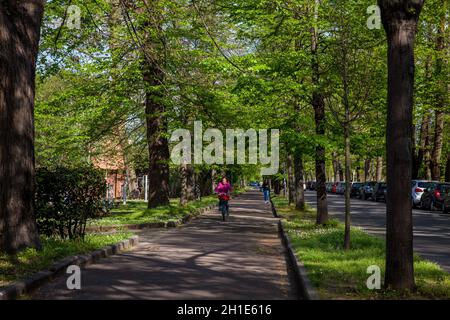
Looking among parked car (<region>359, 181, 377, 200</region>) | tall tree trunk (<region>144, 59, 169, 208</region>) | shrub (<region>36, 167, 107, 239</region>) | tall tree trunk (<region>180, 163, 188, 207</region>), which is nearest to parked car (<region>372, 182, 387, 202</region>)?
parked car (<region>359, 181, 377, 200</region>)

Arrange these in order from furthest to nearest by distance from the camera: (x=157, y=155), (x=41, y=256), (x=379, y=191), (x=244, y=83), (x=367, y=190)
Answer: (x=367, y=190)
(x=379, y=191)
(x=157, y=155)
(x=244, y=83)
(x=41, y=256)

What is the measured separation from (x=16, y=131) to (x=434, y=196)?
25.9 m

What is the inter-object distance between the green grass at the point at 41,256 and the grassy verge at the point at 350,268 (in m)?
4.29

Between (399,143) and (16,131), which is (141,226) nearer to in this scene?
(16,131)

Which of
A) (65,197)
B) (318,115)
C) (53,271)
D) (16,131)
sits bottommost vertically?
(53,271)

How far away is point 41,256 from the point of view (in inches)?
384

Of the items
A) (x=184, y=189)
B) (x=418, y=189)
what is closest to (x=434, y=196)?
(x=418, y=189)

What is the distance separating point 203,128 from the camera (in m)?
25.1

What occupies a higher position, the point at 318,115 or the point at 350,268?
the point at 318,115

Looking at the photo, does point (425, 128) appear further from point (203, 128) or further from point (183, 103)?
point (183, 103)

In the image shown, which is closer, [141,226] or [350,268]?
[350,268]

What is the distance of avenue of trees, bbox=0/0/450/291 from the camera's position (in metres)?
7.46

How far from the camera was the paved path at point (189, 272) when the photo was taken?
7973mm

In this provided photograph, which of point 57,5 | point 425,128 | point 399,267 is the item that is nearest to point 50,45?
point 57,5
